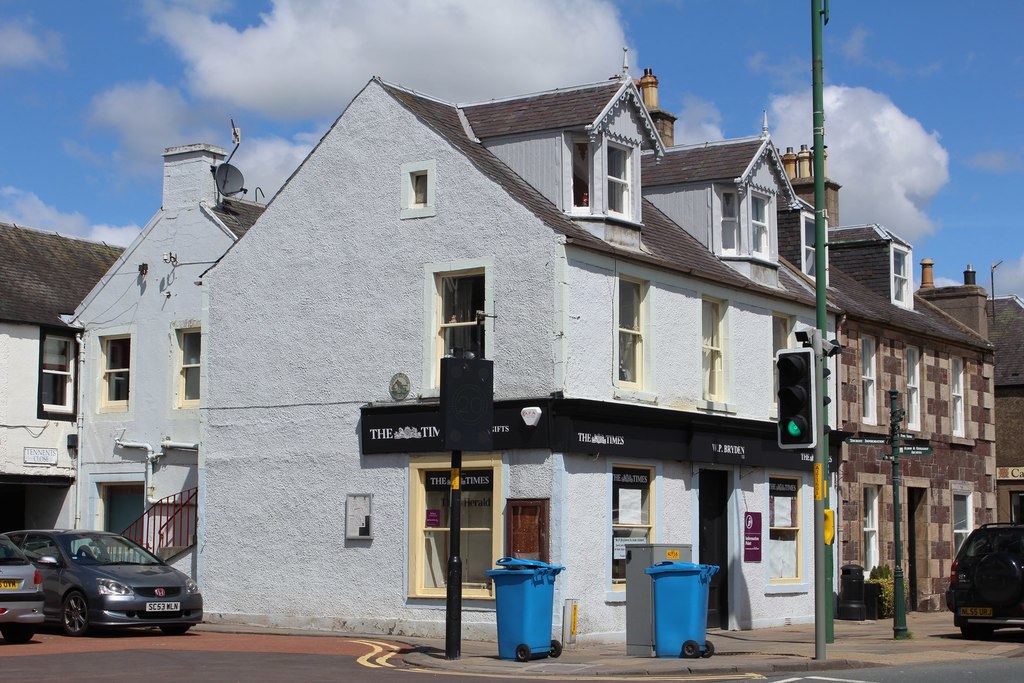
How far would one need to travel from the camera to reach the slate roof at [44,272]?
27953mm

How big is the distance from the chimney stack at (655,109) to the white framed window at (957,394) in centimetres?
837

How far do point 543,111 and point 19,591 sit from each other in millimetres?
10762

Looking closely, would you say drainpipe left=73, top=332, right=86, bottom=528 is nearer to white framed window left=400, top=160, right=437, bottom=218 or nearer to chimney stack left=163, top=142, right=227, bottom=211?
chimney stack left=163, top=142, right=227, bottom=211

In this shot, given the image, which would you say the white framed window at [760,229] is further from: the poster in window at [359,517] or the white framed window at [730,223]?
the poster in window at [359,517]

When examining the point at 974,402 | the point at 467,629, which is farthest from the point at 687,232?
the point at 974,402

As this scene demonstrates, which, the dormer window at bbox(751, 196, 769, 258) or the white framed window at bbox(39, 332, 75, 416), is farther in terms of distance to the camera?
the white framed window at bbox(39, 332, 75, 416)

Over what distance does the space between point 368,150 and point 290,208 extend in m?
1.85

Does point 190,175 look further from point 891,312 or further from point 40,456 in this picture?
point 891,312

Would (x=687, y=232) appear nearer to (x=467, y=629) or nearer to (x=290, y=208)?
(x=290, y=208)

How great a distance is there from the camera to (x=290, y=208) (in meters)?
23.3

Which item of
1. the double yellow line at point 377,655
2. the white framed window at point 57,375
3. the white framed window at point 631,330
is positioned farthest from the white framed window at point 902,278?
the white framed window at point 57,375

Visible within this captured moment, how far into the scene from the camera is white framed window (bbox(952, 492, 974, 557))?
103ft

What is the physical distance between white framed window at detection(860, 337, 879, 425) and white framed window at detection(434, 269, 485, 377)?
10349mm

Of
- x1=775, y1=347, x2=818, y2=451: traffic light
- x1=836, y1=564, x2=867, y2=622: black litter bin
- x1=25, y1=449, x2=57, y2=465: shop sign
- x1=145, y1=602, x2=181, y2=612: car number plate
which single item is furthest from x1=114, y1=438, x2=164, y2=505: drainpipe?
x1=775, y1=347, x2=818, y2=451: traffic light
